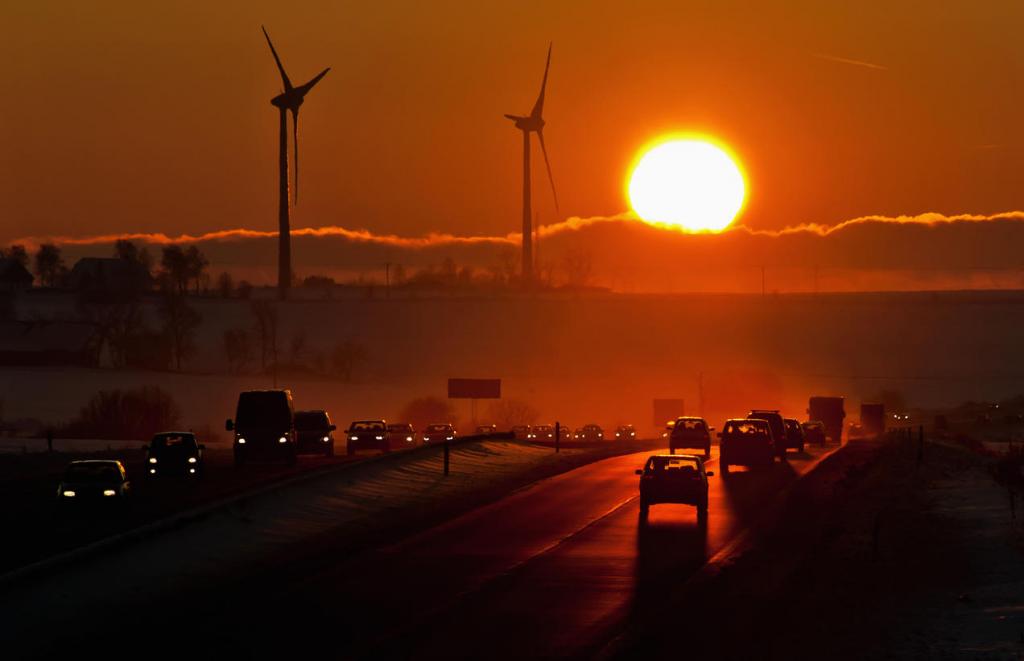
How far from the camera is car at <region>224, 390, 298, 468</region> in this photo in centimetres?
5869

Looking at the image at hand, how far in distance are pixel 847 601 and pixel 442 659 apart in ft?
30.5

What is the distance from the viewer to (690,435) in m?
71.1

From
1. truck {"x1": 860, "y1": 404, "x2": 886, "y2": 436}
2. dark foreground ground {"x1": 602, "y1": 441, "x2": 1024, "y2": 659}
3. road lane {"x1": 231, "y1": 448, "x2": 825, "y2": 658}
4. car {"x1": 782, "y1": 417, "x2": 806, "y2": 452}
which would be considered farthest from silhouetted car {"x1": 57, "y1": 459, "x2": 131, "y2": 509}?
truck {"x1": 860, "y1": 404, "x2": 886, "y2": 436}

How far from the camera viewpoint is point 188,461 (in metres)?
57.1

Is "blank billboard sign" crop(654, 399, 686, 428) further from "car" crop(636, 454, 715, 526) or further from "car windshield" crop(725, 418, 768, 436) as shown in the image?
"car" crop(636, 454, 715, 526)

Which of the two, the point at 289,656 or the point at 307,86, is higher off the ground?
the point at 307,86

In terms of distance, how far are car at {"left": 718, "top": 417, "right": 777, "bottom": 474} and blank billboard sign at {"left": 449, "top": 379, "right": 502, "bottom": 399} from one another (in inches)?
2445

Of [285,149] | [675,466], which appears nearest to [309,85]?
[285,149]

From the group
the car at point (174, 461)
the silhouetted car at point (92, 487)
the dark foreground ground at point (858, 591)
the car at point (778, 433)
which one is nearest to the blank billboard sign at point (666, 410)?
the car at point (778, 433)

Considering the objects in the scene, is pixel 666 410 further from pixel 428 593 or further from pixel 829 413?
pixel 428 593

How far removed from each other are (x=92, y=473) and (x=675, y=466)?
16906 millimetres

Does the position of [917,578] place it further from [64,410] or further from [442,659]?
[64,410]

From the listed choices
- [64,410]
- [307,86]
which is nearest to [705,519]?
[307,86]

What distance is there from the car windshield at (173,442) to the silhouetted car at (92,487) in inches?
508
